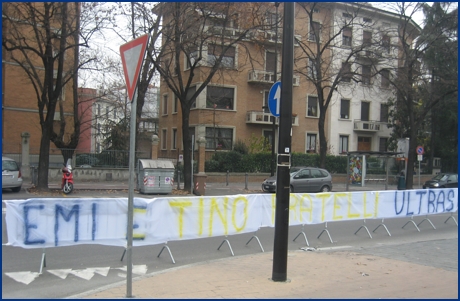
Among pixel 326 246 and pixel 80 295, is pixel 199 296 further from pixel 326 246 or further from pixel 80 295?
pixel 326 246

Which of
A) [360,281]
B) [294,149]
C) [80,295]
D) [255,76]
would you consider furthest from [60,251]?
[294,149]

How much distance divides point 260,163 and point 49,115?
1736cm

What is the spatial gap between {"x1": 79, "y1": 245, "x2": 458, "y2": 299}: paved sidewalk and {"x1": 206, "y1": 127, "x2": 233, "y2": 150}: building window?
92.2ft

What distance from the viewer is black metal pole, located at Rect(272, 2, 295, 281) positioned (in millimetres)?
6406

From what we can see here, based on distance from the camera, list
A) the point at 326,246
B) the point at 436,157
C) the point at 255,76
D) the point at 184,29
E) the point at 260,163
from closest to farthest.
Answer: the point at 326,246 < the point at 184,29 < the point at 260,163 < the point at 255,76 < the point at 436,157

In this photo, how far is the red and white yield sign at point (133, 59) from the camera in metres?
5.03

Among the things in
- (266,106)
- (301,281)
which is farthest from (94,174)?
(301,281)

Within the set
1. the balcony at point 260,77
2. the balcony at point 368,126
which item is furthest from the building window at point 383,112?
the balcony at point 260,77

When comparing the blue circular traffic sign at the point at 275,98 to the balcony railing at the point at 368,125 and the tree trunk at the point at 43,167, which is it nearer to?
the tree trunk at the point at 43,167

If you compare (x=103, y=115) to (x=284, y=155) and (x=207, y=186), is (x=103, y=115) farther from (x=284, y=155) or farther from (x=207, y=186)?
(x=284, y=155)

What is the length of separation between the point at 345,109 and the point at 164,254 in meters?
37.4

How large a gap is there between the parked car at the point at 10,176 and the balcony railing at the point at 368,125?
32.7 meters

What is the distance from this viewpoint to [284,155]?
6.36 m

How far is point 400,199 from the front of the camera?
40.4ft
